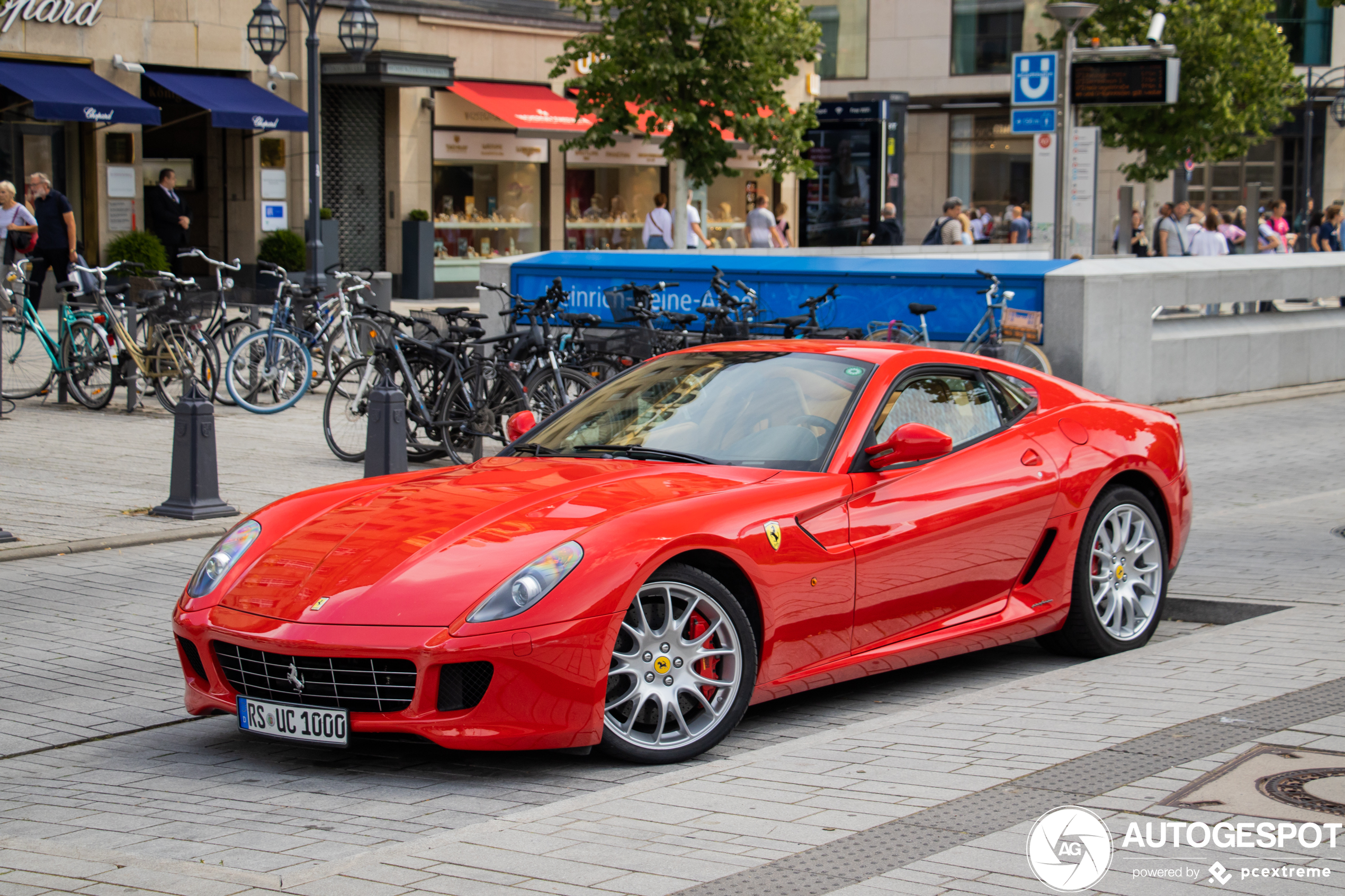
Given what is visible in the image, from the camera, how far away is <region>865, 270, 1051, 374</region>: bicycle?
603 inches

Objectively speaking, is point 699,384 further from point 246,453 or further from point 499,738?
point 246,453

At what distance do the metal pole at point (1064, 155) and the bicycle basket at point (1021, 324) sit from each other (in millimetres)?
6961

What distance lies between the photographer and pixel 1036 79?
2253 centimetres

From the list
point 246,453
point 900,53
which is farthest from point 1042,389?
point 900,53

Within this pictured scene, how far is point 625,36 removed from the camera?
2527cm

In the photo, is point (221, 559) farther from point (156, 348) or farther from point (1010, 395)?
point (156, 348)

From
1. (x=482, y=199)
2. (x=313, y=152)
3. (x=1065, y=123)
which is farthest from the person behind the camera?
(x=482, y=199)

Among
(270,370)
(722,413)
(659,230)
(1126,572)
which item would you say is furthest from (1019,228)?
(722,413)

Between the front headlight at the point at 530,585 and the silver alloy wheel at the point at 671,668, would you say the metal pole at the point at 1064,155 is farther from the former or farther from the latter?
the front headlight at the point at 530,585

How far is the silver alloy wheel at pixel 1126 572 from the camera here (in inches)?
259

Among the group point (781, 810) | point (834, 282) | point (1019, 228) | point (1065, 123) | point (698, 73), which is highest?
point (698, 73)

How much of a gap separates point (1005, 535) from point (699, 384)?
1.30 meters

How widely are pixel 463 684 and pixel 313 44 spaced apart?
60.0 ft

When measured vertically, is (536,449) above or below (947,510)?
above
